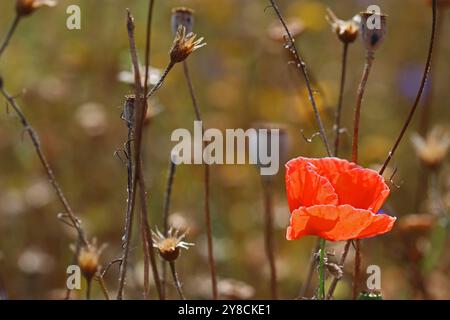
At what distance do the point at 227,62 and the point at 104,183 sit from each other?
0.67 m

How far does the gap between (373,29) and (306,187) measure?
0.25 m

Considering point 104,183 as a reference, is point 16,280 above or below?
below

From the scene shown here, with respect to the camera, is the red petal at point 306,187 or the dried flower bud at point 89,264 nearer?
the red petal at point 306,187

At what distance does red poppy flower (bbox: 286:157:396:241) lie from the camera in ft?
2.46

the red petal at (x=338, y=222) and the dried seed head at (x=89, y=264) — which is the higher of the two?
the red petal at (x=338, y=222)

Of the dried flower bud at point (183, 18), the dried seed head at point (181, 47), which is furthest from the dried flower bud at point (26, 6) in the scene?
the dried seed head at point (181, 47)

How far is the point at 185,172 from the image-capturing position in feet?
6.88

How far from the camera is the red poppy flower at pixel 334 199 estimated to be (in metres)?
0.75

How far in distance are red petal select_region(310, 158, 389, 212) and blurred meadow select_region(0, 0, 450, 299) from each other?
43 cm

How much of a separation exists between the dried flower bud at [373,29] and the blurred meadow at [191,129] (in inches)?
Result: 17.1

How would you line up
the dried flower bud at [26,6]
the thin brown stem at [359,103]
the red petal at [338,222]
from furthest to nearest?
the dried flower bud at [26,6] → the thin brown stem at [359,103] → the red petal at [338,222]

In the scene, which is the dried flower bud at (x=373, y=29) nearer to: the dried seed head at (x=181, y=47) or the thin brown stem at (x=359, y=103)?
the thin brown stem at (x=359, y=103)
